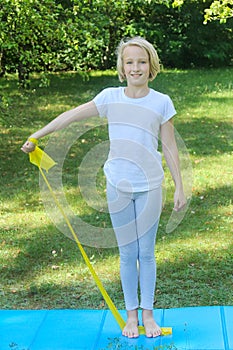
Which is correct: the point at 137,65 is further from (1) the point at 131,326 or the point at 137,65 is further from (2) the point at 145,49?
(1) the point at 131,326

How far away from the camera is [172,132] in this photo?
361 cm

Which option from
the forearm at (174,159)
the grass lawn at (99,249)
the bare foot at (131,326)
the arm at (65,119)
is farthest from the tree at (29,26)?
the bare foot at (131,326)

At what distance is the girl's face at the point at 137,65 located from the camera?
3480mm

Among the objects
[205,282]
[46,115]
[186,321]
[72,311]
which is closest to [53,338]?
[72,311]

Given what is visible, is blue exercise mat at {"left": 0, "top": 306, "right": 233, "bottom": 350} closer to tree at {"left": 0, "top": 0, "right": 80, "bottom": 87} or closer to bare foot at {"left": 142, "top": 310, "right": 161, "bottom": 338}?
bare foot at {"left": 142, "top": 310, "right": 161, "bottom": 338}

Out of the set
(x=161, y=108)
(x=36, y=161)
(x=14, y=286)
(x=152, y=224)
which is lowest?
(x=14, y=286)

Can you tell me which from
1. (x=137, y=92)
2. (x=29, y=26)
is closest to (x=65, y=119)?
(x=137, y=92)

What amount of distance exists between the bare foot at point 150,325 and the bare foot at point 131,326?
5cm

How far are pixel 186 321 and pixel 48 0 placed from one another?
4212mm

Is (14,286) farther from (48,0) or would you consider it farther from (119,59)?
(48,0)

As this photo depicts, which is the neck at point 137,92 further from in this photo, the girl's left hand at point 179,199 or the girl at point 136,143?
the girl's left hand at point 179,199

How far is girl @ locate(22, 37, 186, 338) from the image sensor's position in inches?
138

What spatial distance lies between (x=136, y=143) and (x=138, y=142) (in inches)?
0.4

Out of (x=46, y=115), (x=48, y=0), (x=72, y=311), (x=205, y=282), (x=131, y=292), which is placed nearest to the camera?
(x=131, y=292)
